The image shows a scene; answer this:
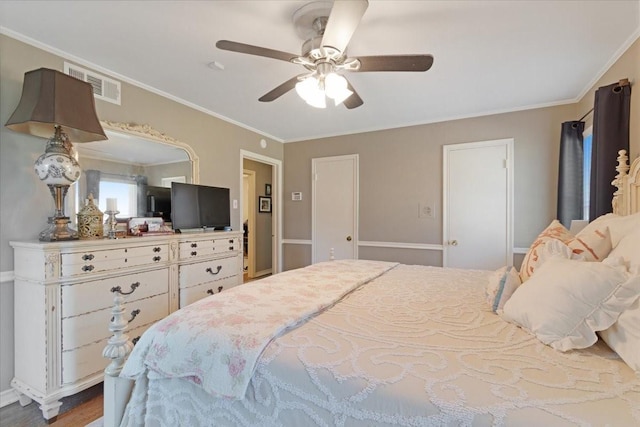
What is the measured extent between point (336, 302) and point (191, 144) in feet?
8.36

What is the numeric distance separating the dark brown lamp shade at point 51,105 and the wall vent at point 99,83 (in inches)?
15.5

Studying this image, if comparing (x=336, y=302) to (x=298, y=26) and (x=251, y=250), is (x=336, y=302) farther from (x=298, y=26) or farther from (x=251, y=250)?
(x=251, y=250)

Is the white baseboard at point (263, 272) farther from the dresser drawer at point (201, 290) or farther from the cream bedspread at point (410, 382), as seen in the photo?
the cream bedspread at point (410, 382)

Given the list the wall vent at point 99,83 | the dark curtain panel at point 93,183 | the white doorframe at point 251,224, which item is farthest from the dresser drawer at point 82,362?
the white doorframe at point 251,224

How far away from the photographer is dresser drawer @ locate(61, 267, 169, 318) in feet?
5.92

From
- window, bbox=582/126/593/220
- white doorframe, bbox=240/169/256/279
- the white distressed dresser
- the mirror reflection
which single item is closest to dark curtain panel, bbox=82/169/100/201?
the mirror reflection

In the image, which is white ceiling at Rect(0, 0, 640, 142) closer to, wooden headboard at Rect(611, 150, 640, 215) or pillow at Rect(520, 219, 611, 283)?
wooden headboard at Rect(611, 150, 640, 215)

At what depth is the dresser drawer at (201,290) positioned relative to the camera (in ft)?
8.34

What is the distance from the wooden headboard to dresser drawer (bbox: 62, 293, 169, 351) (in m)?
3.36

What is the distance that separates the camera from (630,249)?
1.00m

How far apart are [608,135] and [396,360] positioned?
2.38 meters

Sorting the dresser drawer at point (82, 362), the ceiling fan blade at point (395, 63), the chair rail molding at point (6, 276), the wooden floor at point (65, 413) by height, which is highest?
the ceiling fan blade at point (395, 63)

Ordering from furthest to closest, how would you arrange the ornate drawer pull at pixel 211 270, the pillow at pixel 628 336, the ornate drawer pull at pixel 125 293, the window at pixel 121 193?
the ornate drawer pull at pixel 211 270 → the window at pixel 121 193 → the ornate drawer pull at pixel 125 293 → the pillow at pixel 628 336

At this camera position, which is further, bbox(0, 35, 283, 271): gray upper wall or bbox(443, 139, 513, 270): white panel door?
bbox(443, 139, 513, 270): white panel door
